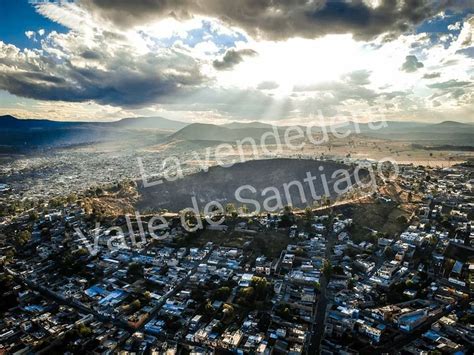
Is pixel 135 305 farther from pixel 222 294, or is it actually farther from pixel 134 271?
pixel 222 294

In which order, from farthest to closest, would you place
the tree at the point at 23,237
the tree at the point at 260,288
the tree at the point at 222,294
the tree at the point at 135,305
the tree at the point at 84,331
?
1. the tree at the point at 23,237
2. the tree at the point at 222,294
3. the tree at the point at 260,288
4. the tree at the point at 135,305
5. the tree at the point at 84,331

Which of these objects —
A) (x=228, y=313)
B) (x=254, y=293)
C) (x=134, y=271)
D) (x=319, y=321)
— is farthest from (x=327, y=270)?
(x=134, y=271)

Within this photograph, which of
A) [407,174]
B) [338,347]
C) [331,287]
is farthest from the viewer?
[407,174]

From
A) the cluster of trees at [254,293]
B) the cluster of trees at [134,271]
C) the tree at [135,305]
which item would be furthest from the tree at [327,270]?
the cluster of trees at [134,271]

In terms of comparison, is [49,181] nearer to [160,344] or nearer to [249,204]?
[249,204]

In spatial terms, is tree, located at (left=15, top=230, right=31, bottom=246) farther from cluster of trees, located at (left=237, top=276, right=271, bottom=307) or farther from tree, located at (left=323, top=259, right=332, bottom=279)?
tree, located at (left=323, top=259, right=332, bottom=279)

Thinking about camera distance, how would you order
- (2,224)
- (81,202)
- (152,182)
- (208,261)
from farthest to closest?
(152,182) → (81,202) → (2,224) → (208,261)

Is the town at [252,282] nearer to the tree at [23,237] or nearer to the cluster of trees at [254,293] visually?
the cluster of trees at [254,293]

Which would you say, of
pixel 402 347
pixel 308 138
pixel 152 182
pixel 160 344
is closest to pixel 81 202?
pixel 152 182
